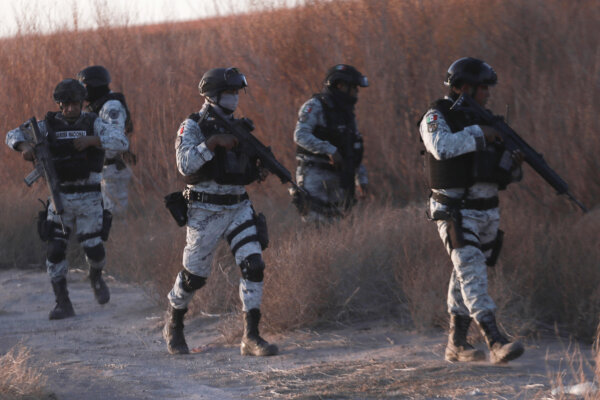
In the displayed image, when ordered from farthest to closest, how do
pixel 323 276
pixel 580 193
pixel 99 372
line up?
pixel 580 193
pixel 323 276
pixel 99 372

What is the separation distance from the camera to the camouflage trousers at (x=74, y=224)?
25.1 ft

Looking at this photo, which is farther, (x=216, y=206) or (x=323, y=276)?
(x=323, y=276)

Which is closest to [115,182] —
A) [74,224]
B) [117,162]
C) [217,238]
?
[117,162]

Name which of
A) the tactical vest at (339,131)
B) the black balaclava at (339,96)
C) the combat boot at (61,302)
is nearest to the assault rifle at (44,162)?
the combat boot at (61,302)

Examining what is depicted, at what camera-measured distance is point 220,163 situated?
591 centimetres

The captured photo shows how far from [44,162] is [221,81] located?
2.08 metres

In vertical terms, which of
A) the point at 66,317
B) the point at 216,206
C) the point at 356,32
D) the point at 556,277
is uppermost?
the point at 356,32

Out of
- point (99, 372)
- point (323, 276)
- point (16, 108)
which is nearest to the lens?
point (99, 372)

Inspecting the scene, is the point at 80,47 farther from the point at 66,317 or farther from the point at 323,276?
the point at 323,276

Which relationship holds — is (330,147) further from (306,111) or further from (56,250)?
(56,250)

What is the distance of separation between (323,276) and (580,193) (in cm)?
327

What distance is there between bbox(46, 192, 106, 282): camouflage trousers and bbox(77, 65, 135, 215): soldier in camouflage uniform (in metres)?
0.69

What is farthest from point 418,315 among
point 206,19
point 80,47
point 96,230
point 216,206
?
point 80,47

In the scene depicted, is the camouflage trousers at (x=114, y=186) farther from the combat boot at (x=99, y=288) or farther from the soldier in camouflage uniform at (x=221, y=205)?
the soldier in camouflage uniform at (x=221, y=205)
